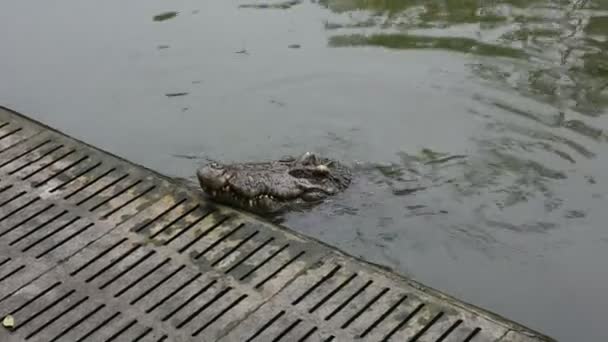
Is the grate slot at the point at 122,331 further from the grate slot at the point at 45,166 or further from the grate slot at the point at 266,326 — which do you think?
the grate slot at the point at 45,166

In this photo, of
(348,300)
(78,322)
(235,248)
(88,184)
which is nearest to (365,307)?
(348,300)

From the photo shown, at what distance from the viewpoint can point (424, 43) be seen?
756 cm

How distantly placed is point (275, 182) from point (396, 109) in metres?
1.49

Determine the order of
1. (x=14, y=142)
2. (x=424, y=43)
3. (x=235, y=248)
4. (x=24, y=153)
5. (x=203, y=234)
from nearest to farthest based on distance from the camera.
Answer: (x=235, y=248) → (x=203, y=234) → (x=24, y=153) → (x=14, y=142) → (x=424, y=43)

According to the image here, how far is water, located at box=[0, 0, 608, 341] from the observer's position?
205 inches

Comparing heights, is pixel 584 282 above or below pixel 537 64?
below

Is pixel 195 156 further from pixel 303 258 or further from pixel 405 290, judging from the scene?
pixel 405 290

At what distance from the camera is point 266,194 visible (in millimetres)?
5594

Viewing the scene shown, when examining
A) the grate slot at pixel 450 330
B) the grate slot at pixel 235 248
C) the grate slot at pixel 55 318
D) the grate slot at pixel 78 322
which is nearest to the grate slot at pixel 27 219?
the grate slot at pixel 55 318

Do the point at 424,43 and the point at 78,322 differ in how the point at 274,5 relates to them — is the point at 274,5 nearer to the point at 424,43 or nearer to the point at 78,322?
the point at 424,43

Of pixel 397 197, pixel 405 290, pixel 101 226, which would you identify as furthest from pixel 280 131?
pixel 405 290

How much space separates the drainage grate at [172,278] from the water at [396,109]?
573 millimetres

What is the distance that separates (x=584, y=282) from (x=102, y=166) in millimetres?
3011

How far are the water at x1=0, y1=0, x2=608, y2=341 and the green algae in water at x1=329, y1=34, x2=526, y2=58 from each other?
2cm
